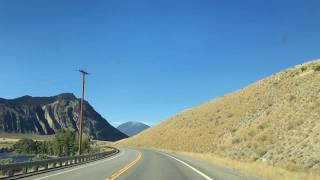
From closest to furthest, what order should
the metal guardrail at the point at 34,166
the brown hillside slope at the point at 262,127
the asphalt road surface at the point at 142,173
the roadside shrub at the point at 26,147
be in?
the asphalt road surface at the point at 142,173 < the metal guardrail at the point at 34,166 < the brown hillside slope at the point at 262,127 < the roadside shrub at the point at 26,147

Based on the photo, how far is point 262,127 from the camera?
5169cm

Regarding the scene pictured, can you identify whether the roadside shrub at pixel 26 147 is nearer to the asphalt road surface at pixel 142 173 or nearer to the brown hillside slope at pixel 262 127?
the brown hillside slope at pixel 262 127

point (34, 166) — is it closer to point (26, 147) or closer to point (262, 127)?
point (262, 127)

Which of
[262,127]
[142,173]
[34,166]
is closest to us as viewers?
[142,173]

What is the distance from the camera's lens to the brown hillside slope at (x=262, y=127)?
35.4 m

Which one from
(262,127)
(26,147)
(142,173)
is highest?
(26,147)

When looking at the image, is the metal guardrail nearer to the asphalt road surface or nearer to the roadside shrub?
the asphalt road surface

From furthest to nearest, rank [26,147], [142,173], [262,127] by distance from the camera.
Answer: [26,147]
[262,127]
[142,173]

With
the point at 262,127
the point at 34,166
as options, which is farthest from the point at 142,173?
the point at 262,127

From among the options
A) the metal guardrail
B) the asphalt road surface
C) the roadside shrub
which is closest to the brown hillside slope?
the asphalt road surface

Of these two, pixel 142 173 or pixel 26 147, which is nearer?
pixel 142 173

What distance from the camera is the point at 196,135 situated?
91.2m

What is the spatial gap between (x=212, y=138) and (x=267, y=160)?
147ft

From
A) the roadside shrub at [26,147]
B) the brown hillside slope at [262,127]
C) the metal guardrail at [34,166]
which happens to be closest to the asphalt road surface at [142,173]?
the metal guardrail at [34,166]
